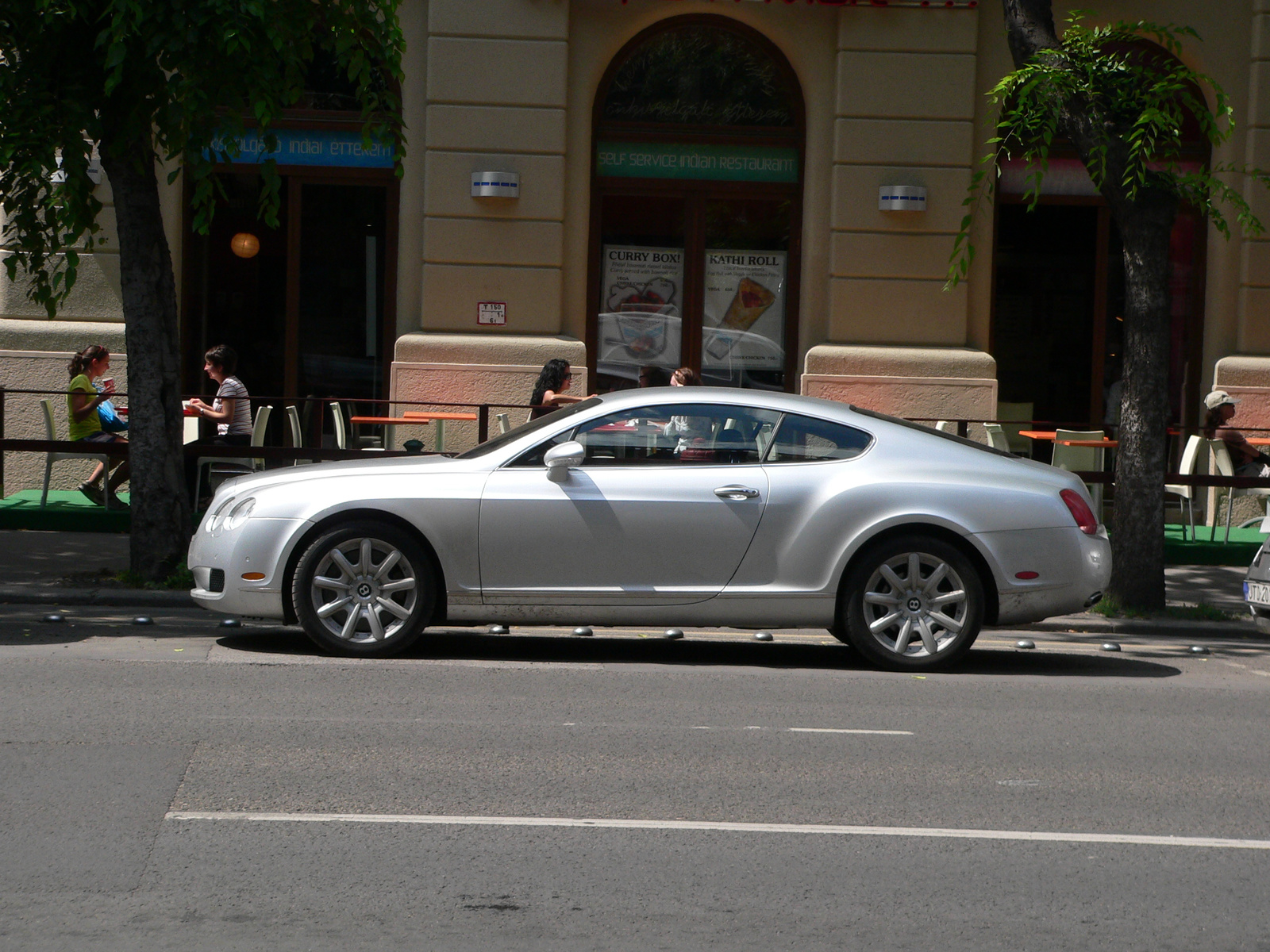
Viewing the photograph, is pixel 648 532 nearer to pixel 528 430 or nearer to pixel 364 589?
pixel 528 430

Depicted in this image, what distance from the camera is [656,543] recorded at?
26.7 feet

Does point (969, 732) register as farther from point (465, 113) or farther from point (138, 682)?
point (465, 113)

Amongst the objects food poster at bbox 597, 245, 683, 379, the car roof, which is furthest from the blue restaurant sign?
the car roof

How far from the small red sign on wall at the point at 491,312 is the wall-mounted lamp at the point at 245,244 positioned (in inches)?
99.6

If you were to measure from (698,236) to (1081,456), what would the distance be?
181 inches

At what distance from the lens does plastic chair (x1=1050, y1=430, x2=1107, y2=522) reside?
13633 millimetres

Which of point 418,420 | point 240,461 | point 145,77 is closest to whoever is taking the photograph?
point 145,77

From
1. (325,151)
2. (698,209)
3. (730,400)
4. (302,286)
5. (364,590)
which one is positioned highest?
(325,151)

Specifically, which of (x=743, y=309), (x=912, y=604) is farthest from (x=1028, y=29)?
(x=743, y=309)

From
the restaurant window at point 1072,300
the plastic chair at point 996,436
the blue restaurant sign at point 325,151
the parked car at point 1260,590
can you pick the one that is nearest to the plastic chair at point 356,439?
the blue restaurant sign at point 325,151

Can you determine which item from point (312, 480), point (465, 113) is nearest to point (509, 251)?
point (465, 113)

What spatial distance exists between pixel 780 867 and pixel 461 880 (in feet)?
3.14

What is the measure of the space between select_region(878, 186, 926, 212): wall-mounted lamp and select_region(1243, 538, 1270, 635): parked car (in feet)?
25.6

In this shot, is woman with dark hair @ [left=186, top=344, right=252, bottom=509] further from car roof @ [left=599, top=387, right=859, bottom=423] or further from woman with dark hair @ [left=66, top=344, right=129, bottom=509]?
car roof @ [left=599, top=387, right=859, bottom=423]
